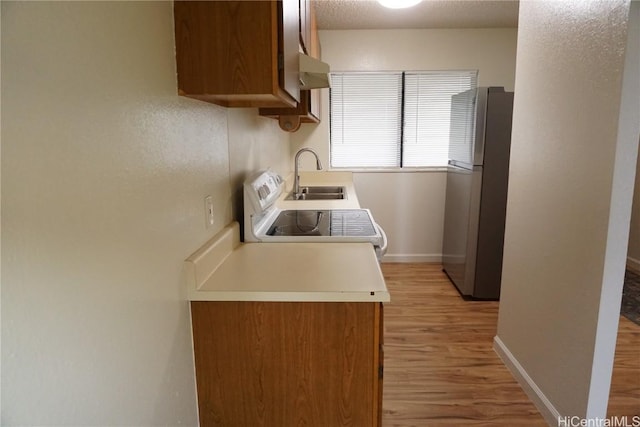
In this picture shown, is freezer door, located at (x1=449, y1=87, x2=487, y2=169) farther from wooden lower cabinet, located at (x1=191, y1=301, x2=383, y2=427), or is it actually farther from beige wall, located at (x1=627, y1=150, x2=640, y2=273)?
wooden lower cabinet, located at (x1=191, y1=301, x2=383, y2=427)

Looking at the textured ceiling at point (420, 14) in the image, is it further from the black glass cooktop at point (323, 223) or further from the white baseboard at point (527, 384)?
the white baseboard at point (527, 384)

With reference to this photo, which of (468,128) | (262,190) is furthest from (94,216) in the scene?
(468,128)

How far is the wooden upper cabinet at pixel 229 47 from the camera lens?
1190 mm

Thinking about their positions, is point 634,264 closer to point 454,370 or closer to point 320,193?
point 454,370

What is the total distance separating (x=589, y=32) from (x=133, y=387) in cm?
196

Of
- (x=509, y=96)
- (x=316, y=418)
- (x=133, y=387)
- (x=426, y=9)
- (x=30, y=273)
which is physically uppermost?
(x=426, y=9)

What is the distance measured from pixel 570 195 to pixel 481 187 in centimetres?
147

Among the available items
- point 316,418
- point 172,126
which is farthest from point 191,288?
point 316,418

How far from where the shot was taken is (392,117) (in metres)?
4.20

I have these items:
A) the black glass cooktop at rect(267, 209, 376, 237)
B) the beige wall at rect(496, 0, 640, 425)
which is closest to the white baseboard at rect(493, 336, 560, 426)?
the beige wall at rect(496, 0, 640, 425)

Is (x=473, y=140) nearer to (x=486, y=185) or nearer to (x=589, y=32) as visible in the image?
(x=486, y=185)

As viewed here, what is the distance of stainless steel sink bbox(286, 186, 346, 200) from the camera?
3382 millimetres

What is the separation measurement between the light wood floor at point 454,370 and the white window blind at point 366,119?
1569 mm

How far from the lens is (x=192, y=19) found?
121 cm
